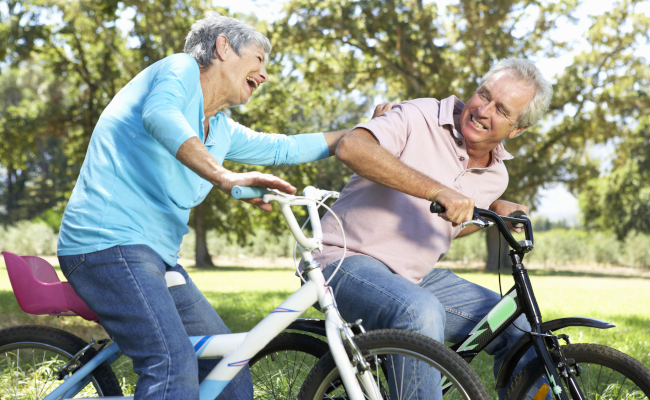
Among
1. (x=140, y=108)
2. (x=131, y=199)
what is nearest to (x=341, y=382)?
(x=131, y=199)

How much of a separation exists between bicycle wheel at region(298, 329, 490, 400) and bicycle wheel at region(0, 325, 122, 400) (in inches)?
35.2

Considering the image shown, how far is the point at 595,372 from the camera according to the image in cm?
234

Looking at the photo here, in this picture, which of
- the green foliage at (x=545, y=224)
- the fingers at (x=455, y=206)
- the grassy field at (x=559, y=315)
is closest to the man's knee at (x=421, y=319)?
the fingers at (x=455, y=206)

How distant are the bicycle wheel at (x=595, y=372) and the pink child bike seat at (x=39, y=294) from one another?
173 cm

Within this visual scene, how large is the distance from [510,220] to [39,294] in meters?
1.94

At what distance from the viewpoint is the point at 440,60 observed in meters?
18.6

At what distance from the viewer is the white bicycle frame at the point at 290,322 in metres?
1.93

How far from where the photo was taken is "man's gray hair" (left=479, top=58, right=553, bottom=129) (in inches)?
103

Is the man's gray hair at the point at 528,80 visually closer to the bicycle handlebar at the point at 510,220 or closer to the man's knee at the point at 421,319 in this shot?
the bicycle handlebar at the point at 510,220

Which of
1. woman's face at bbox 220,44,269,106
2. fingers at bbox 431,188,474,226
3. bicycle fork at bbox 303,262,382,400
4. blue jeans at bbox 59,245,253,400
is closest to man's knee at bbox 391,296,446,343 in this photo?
bicycle fork at bbox 303,262,382,400

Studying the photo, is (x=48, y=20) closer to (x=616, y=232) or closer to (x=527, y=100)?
(x=527, y=100)

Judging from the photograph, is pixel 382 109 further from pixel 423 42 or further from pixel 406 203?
pixel 423 42

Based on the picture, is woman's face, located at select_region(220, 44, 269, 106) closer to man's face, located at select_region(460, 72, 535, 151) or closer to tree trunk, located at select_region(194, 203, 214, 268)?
man's face, located at select_region(460, 72, 535, 151)

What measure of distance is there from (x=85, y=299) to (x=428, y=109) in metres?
1.65
